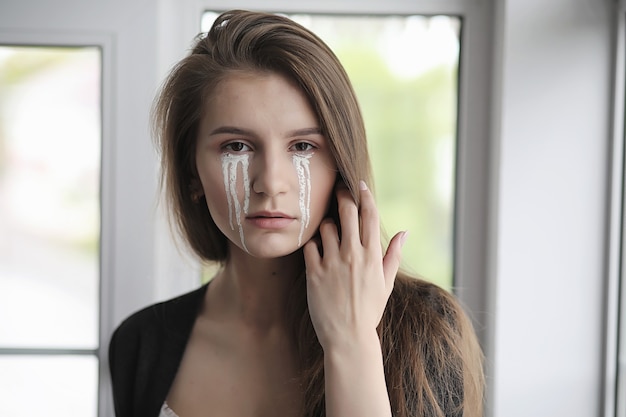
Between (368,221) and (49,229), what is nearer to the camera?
(368,221)

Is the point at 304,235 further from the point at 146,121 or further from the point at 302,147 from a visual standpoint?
the point at 146,121

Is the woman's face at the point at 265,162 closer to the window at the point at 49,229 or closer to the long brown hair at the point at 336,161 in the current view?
the long brown hair at the point at 336,161

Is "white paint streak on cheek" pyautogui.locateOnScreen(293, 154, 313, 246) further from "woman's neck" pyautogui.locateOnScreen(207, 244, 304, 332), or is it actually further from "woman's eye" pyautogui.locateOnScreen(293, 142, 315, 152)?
"woman's neck" pyautogui.locateOnScreen(207, 244, 304, 332)

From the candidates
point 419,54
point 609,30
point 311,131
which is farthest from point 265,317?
point 609,30

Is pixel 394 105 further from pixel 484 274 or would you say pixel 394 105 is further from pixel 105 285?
pixel 105 285

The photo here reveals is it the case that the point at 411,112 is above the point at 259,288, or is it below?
above

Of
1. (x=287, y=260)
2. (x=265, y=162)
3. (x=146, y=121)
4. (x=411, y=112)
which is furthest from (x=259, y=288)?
(x=411, y=112)

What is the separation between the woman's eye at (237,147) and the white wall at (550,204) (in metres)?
0.57

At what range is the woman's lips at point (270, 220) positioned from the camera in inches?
37.4

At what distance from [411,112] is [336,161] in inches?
20.4

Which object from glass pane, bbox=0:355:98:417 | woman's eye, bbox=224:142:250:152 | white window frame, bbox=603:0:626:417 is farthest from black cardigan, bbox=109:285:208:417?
white window frame, bbox=603:0:626:417

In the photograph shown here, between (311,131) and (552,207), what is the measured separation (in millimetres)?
595

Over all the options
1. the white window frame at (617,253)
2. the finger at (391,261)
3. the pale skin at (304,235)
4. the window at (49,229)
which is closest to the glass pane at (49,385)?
the window at (49,229)

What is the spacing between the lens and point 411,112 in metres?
1.44
